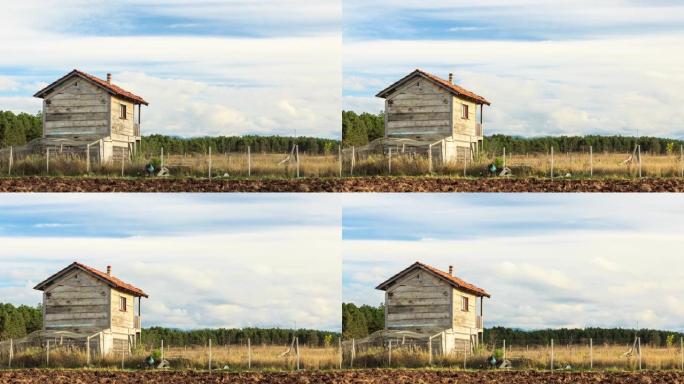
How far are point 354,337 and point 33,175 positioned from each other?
10.3 m

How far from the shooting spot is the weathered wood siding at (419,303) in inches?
1335

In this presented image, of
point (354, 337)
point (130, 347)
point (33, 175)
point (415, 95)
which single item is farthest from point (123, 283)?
point (415, 95)

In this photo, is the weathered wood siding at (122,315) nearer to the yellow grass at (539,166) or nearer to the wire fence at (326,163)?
the wire fence at (326,163)

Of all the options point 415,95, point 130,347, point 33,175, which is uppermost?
point 415,95

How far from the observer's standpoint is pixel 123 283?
112 feet

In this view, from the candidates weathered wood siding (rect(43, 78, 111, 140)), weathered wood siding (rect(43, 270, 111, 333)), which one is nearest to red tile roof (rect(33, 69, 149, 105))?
weathered wood siding (rect(43, 78, 111, 140))

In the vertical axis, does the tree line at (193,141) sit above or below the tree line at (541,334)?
above

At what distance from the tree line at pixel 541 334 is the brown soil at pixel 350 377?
1.85 meters

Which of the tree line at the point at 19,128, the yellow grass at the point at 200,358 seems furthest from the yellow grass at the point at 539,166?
the tree line at the point at 19,128

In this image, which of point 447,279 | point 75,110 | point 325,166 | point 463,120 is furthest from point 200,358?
point 463,120

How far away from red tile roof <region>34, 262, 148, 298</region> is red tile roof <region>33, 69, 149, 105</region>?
526cm

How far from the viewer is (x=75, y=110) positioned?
36.4 metres

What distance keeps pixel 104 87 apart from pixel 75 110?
109 centimetres

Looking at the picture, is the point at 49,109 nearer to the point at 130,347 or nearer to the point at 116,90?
the point at 116,90
